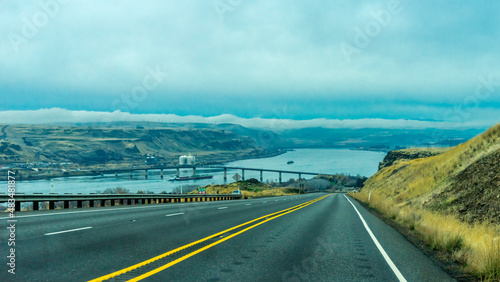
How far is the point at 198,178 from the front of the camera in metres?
156

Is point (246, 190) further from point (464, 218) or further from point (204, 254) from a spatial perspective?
point (204, 254)

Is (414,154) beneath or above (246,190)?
above

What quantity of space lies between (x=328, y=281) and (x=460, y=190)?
13.0 m

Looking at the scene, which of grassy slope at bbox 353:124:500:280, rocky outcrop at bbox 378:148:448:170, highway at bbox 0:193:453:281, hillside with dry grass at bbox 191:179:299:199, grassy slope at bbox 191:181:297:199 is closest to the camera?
highway at bbox 0:193:453:281

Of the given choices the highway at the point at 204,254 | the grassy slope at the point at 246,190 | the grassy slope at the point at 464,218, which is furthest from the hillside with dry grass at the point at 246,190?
the highway at the point at 204,254

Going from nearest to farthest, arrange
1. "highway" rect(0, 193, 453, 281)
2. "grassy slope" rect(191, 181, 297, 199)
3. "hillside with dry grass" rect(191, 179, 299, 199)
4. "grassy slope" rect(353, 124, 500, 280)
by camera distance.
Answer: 1. "highway" rect(0, 193, 453, 281)
2. "grassy slope" rect(353, 124, 500, 280)
3. "hillside with dry grass" rect(191, 179, 299, 199)
4. "grassy slope" rect(191, 181, 297, 199)

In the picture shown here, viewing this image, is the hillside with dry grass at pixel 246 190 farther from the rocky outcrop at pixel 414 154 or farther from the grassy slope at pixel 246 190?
the rocky outcrop at pixel 414 154

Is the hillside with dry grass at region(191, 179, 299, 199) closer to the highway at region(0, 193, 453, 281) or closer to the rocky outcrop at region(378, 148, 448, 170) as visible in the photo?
the rocky outcrop at region(378, 148, 448, 170)

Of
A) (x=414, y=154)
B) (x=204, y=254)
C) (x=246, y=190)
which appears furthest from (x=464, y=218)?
(x=414, y=154)

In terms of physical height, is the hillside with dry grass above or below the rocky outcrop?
below

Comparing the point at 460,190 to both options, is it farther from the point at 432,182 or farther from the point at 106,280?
the point at 106,280

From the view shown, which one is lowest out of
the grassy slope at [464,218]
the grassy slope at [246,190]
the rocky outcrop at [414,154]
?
the grassy slope at [246,190]

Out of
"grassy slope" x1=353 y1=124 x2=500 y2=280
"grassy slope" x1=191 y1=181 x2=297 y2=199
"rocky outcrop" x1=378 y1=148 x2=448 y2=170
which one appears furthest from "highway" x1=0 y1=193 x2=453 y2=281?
"rocky outcrop" x1=378 y1=148 x2=448 y2=170

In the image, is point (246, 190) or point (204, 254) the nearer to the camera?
point (204, 254)
